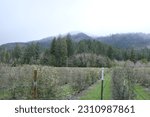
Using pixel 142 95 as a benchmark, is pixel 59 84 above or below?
above

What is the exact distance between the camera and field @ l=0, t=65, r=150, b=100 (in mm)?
10484

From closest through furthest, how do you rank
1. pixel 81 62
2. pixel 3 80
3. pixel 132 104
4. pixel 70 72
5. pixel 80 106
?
pixel 80 106 → pixel 132 104 → pixel 3 80 → pixel 70 72 → pixel 81 62

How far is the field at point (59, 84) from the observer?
34.4ft

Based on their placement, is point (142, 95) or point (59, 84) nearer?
point (59, 84)

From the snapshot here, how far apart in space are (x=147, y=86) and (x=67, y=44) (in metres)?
45.8

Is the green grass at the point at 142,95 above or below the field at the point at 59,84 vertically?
below

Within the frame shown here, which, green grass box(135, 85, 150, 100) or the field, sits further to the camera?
green grass box(135, 85, 150, 100)

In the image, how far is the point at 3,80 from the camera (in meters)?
16.6

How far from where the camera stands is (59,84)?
17484 mm

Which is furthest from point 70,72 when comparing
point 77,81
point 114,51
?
point 114,51

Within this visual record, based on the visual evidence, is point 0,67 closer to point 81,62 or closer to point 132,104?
point 132,104

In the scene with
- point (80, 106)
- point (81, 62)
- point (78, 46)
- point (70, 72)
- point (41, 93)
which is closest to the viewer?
point (80, 106)

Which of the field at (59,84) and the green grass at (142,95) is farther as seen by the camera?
the green grass at (142,95)

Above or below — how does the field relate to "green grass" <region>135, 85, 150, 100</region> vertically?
above
